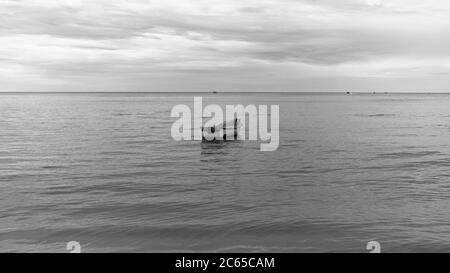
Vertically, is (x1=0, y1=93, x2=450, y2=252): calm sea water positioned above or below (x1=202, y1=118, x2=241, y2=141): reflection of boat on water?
below

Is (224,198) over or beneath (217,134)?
beneath

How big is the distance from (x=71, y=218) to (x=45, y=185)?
6.03 m

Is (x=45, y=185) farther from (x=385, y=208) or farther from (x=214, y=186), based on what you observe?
(x=385, y=208)

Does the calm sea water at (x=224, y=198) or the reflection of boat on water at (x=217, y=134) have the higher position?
the reflection of boat on water at (x=217, y=134)

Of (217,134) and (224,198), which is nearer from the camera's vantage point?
(224,198)

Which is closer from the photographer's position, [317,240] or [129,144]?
[317,240]

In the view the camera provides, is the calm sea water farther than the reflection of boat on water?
No

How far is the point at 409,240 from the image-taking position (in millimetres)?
13008

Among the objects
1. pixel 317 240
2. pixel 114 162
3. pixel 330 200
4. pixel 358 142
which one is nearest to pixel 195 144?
pixel 114 162

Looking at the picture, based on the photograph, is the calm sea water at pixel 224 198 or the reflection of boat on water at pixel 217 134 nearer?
the calm sea water at pixel 224 198
